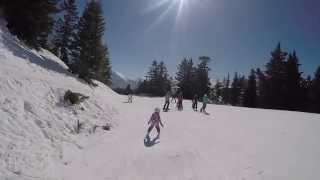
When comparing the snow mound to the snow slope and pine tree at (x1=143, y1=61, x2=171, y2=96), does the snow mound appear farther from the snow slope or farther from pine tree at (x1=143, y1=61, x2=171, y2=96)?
pine tree at (x1=143, y1=61, x2=171, y2=96)

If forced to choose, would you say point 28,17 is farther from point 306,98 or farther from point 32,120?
point 306,98

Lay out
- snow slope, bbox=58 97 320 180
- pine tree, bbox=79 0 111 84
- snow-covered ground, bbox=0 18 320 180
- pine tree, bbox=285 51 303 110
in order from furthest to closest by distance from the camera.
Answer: pine tree, bbox=285 51 303 110
pine tree, bbox=79 0 111 84
snow slope, bbox=58 97 320 180
snow-covered ground, bbox=0 18 320 180

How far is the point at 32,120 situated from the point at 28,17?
14.3m

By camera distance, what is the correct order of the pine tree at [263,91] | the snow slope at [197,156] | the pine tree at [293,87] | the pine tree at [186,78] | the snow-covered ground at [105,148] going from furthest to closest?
the pine tree at [186,78]
the pine tree at [263,91]
the pine tree at [293,87]
the snow slope at [197,156]
the snow-covered ground at [105,148]

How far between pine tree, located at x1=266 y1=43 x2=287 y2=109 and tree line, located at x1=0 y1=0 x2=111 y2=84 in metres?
35.6

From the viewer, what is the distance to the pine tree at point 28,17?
19922 millimetres

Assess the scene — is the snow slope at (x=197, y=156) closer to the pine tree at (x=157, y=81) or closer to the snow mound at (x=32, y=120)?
the snow mound at (x=32, y=120)

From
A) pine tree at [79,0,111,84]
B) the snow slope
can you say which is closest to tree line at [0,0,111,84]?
pine tree at [79,0,111,84]

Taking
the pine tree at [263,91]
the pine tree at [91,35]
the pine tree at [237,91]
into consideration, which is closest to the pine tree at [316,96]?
the pine tree at [263,91]

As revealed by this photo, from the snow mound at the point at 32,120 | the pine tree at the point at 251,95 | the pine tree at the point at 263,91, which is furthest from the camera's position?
the pine tree at the point at 251,95

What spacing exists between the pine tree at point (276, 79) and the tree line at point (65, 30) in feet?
117

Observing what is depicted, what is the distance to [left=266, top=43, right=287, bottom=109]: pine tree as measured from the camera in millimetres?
51406

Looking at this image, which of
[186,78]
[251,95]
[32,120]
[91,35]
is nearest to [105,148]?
[32,120]

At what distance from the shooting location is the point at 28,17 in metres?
20.4
